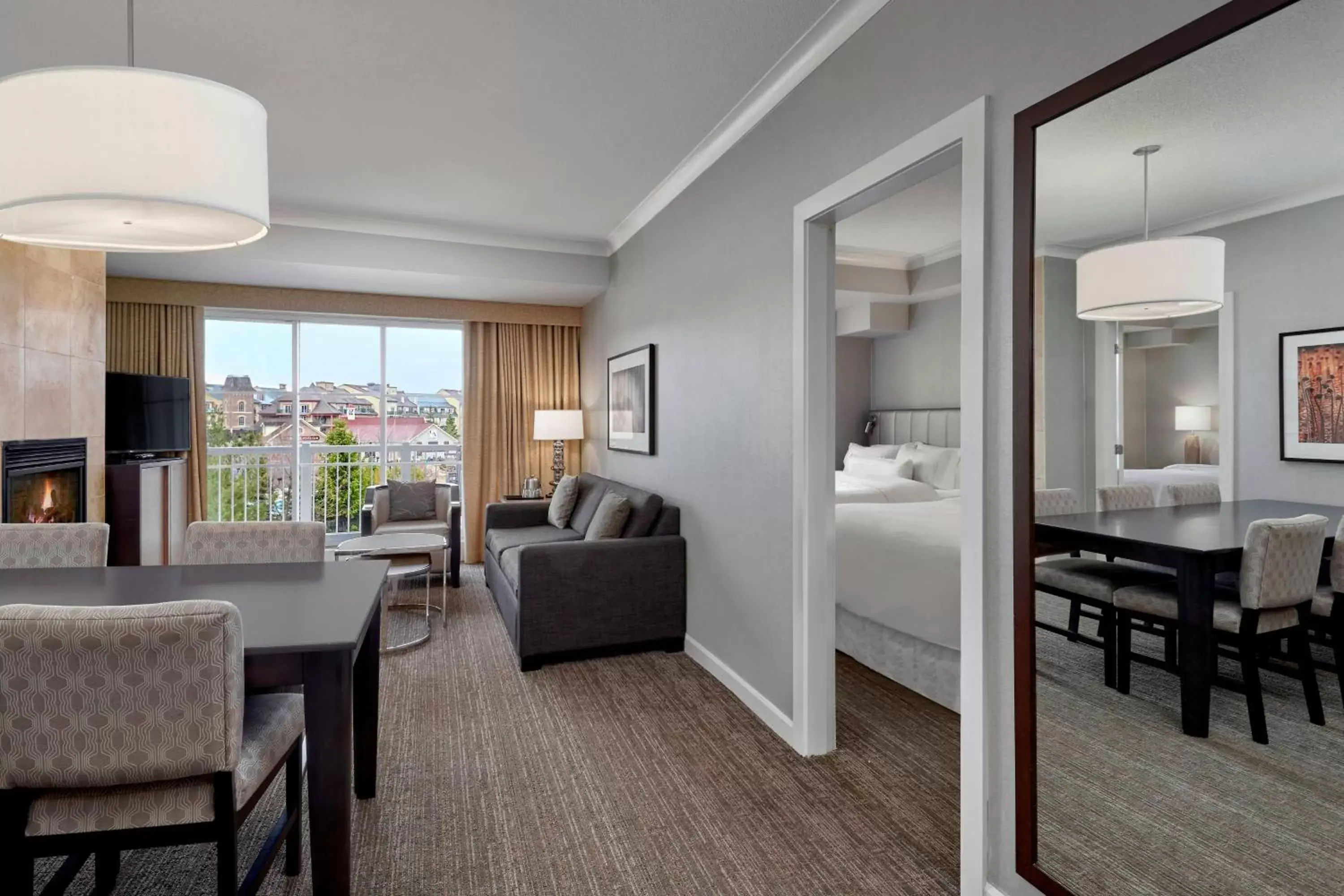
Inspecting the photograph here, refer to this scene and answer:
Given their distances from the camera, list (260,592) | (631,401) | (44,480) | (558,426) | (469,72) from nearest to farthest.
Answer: (260,592)
(469,72)
(44,480)
(631,401)
(558,426)

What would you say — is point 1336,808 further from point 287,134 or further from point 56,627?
point 287,134

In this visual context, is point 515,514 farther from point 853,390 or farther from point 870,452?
point 853,390

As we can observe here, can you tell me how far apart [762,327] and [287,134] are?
2.47m

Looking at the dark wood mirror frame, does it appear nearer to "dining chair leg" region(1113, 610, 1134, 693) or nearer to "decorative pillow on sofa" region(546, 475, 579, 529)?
"dining chair leg" region(1113, 610, 1134, 693)

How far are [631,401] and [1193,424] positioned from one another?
A: 378 centimetres

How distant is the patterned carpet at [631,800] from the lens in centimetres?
188

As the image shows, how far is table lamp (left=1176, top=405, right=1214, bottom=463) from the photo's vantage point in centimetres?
130

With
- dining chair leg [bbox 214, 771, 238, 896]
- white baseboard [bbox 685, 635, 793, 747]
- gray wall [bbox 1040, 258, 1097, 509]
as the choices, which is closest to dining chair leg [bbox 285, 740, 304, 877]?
dining chair leg [bbox 214, 771, 238, 896]

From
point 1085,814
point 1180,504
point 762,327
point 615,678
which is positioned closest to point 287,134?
point 762,327

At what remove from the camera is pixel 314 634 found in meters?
1.58

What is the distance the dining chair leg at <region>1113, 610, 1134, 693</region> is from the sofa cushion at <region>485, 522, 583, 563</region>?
10.6ft

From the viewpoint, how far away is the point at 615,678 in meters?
3.41

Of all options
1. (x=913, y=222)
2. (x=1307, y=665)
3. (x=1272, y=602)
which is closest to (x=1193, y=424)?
(x=1272, y=602)

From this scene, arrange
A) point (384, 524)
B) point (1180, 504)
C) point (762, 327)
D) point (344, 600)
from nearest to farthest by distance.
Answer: point (1180, 504) → point (344, 600) → point (762, 327) → point (384, 524)
